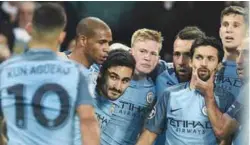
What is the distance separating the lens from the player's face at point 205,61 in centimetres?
210

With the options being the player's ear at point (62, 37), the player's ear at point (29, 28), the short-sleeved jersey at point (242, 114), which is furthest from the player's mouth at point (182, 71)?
the player's ear at point (29, 28)

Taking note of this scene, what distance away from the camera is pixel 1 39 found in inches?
82.5

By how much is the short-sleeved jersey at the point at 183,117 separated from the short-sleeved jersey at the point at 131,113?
1.4 inches

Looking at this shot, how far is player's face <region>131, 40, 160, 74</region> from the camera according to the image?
212cm

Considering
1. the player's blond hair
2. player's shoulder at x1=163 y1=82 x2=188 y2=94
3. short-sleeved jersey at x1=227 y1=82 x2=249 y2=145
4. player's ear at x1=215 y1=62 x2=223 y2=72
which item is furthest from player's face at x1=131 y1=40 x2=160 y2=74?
short-sleeved jersey at x1=227 y1=82 x2=249 y2=145

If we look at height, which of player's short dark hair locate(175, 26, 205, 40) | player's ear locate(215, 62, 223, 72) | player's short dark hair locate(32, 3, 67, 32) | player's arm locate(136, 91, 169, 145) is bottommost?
player's arm locate(136, 91, 169, 145)

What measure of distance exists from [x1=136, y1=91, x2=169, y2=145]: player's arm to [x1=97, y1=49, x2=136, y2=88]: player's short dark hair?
0.18 metres

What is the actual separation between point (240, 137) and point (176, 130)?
0.80 ft

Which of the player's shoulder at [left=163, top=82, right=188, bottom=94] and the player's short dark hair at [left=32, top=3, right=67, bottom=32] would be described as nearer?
the player's short dark hair at [left=32, top=3, right=67, bottom=32]

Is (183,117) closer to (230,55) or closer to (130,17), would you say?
(230,55)

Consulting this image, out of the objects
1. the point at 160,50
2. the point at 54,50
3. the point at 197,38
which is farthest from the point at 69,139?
the point at 197,38

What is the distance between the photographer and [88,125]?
2.03 meters

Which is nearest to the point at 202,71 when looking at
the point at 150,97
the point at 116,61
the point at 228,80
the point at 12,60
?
the point at 228,80

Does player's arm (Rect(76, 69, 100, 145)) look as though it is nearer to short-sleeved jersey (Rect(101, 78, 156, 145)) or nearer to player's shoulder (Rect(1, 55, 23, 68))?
short-sleeved jersey (Rect(101, 78, 156, 145))
